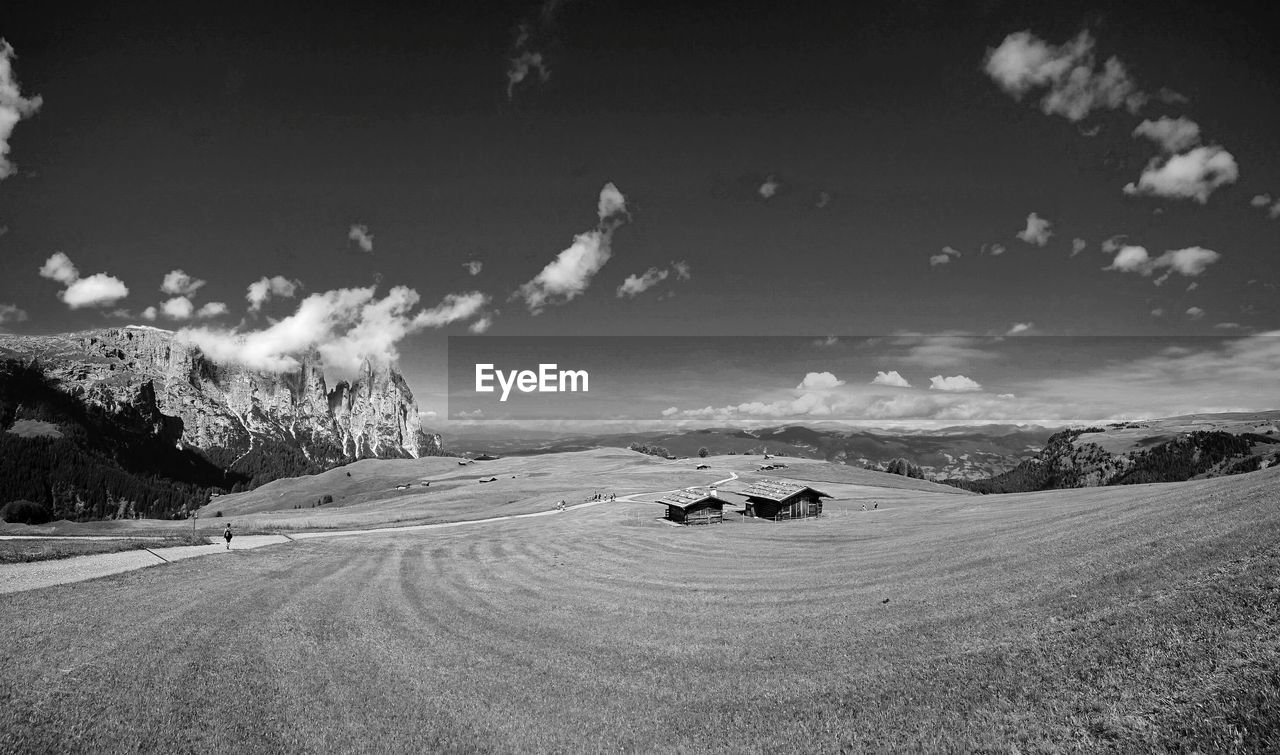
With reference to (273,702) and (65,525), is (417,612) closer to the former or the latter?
(273,702)

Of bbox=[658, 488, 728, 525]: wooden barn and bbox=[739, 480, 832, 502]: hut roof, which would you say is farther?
bbox=[739, 480, 832, 502]: hut roof

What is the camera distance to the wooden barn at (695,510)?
7519cm

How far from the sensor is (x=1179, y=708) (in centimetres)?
1040

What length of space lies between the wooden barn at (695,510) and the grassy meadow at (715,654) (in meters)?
38.8

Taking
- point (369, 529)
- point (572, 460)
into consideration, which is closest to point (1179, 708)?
point (369, 529)

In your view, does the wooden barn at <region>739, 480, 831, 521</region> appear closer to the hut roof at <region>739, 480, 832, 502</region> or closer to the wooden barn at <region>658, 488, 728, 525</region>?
the hut roof at <region>739, 480, 832, 502</region>

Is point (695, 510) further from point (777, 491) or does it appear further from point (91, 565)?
point (91, 565)

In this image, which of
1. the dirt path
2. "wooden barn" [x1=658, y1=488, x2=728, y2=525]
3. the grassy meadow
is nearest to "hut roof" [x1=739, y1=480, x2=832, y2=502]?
"wooden barn" [x1=658, y1=488, x2=728, y2=525]

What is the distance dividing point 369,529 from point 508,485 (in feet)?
226

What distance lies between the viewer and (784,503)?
7988cm

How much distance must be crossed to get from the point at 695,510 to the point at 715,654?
5565 cm

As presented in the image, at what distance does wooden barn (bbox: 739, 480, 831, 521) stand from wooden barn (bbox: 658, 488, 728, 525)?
23.8ft

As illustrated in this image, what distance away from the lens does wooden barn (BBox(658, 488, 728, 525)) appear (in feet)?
247

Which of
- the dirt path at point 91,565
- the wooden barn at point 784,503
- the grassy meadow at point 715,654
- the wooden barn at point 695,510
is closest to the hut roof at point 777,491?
the wooden barn at point 784,503
